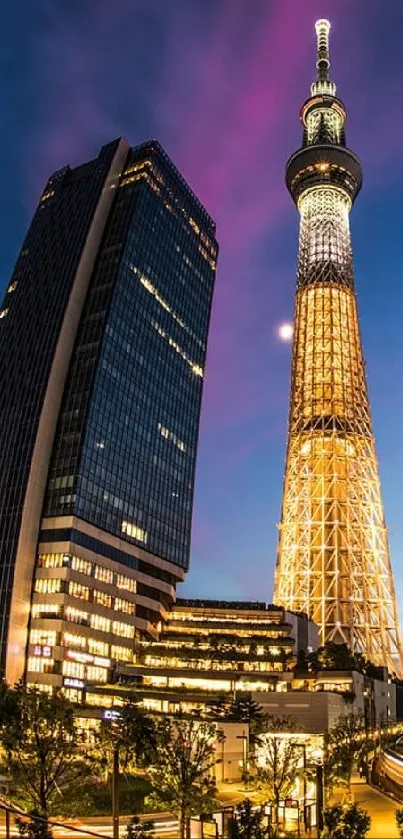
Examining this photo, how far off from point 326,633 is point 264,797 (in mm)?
108038

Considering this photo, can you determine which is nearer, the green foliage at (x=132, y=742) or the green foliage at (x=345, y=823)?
the green foliage at (x=345, y=823)

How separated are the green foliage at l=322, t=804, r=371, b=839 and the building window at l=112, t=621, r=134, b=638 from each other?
9269 centimetres

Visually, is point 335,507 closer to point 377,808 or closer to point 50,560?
point 50,560

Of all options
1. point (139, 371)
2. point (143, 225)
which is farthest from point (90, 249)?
point (139, 371)

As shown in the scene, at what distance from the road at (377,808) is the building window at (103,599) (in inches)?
2261

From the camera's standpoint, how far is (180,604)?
6368 inches

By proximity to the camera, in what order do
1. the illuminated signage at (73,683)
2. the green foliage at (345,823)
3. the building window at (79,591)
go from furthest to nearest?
the building window at (79,591) < the illuminated signage at (73,683) < the green foliage at (345,823)

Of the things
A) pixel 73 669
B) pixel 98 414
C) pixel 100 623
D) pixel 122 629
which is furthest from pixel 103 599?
pixel 98 414

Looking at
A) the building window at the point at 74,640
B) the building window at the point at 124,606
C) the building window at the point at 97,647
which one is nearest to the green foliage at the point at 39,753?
the building window at the point at 74,640

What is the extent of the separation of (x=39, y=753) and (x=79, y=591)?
74738 mm

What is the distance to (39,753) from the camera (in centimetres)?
5444

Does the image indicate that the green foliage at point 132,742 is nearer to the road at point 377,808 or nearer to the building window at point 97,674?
the road at point 377,808

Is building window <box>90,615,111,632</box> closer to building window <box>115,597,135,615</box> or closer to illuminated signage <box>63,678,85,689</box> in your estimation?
building window <box>115,597,135,615</box>

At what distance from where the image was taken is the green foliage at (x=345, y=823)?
42438 millimetres
